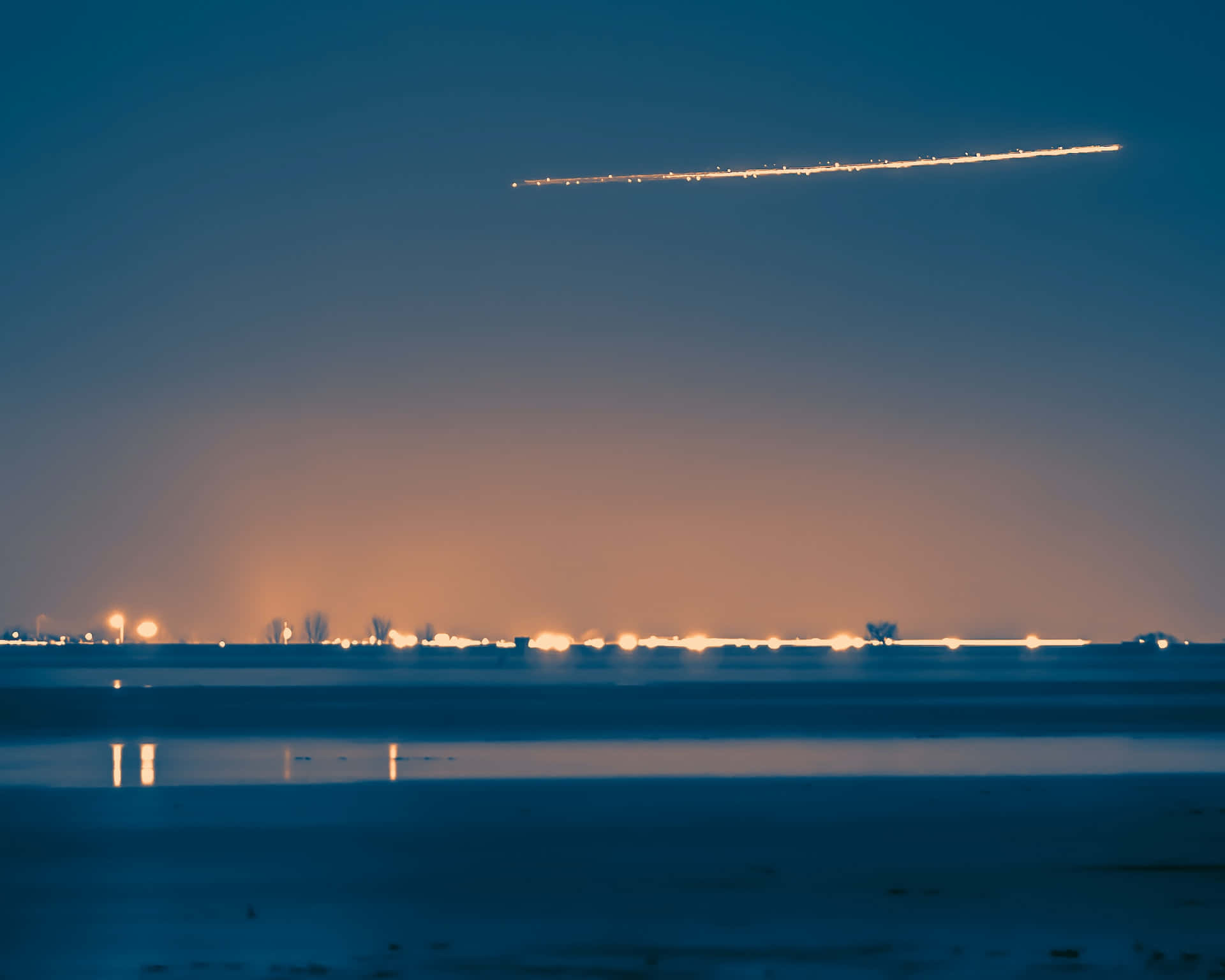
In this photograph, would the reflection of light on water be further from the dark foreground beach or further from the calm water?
the dark foreground beach

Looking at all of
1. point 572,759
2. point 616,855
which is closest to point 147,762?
point 572,759

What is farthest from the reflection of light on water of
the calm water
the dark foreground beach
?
the dark foreground beach

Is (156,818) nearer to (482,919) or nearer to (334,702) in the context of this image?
(482,919)

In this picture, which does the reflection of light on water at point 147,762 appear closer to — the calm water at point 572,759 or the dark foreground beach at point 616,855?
the calm water at point 572,759

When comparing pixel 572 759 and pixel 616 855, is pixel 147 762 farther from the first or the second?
pixel 616 855

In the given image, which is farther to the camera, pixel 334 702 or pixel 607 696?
pixel 607 696

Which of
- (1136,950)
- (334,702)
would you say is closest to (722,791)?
(1136,950)
